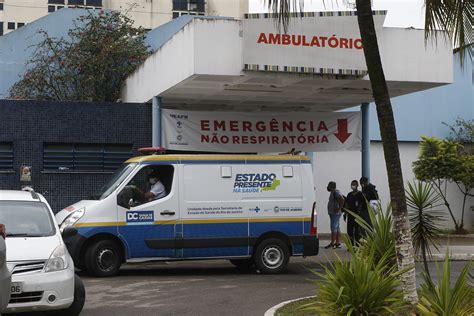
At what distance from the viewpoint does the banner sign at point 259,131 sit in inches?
720

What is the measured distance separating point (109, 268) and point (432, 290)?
708cm

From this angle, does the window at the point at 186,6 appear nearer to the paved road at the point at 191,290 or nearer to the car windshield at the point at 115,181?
the paved road at the point at 191,290

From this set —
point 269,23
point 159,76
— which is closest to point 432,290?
point 269,23

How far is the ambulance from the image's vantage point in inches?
520

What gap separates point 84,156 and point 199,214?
6.09 m

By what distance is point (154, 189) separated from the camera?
1363cm

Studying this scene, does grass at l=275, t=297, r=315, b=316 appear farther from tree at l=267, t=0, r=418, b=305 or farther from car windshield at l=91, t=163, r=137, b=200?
car windshield at l=91, t=163, r=137, b=200

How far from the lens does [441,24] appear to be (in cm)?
948

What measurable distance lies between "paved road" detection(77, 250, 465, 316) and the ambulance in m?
0.49

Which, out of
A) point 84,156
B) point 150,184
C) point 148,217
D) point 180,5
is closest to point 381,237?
point 148,217

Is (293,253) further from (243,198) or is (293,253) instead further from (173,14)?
(173,14)

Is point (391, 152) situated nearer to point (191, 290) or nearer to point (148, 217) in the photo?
point (191, 290)

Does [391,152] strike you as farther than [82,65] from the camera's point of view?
No

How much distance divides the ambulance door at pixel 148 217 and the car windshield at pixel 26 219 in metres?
3.29
